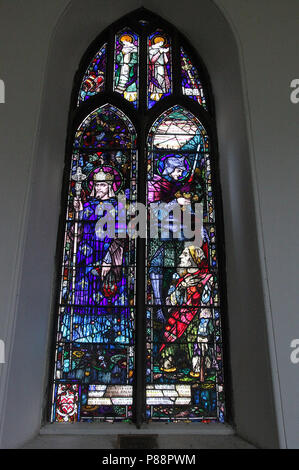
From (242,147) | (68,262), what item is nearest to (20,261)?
(68,262)

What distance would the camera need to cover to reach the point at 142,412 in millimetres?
2824

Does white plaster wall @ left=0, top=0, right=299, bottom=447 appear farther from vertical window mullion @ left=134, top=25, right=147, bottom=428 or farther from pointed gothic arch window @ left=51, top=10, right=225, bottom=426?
vertical window mullion @ left=134, top=25, right=147, bottom=428

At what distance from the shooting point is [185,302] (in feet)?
10.3

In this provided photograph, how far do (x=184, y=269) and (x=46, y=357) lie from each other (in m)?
1.13

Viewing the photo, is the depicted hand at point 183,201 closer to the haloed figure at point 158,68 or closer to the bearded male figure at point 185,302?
the bearded male figure at point 185,302

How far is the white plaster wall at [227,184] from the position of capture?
2.48 meters

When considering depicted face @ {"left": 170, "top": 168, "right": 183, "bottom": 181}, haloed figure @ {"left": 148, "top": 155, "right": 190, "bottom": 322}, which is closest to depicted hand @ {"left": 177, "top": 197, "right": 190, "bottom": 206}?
haloed figure @ {"left": 148, "top": 155, "right": 190, "bottom": 322}

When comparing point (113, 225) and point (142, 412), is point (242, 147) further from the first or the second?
point (142, 412)

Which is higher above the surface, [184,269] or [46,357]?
[184,269]

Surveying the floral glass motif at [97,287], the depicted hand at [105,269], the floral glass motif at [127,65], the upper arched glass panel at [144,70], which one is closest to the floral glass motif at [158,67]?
the upper arched glass panel at [144,70]

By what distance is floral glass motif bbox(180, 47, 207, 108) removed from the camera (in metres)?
3.86

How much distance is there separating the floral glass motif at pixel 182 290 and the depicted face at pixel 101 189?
332 millimetres
